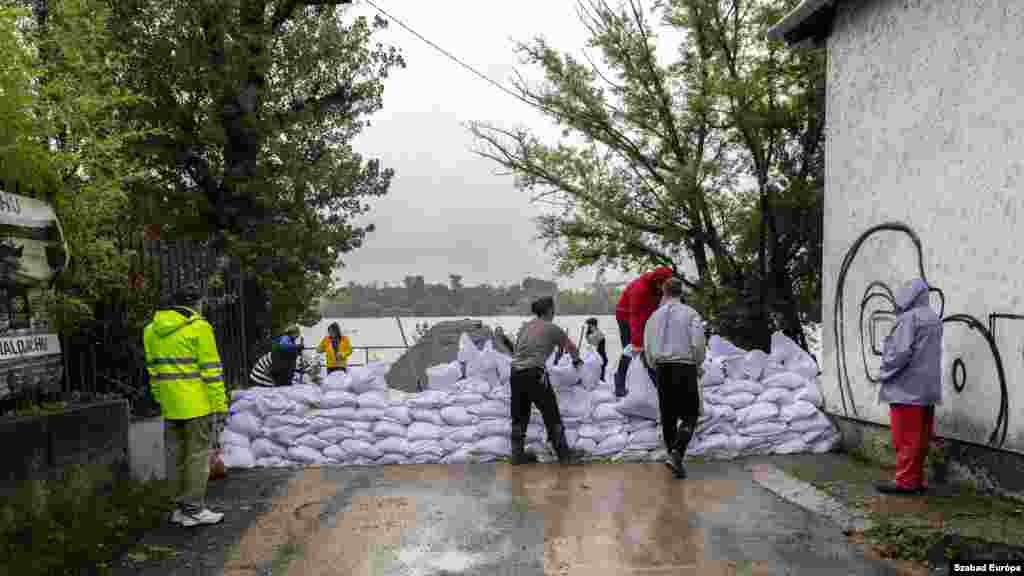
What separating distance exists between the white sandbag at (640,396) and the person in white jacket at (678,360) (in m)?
0.60

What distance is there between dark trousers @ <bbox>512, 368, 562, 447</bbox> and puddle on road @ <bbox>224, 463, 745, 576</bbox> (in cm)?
37

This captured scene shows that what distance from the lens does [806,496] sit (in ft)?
18.0

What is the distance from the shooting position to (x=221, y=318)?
7.98 meters

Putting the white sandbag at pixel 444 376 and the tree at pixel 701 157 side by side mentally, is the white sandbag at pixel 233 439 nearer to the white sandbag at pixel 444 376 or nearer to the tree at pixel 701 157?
the white sandbag at pixel 444 376

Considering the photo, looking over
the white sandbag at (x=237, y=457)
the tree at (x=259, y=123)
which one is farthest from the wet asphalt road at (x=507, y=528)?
the tree at (x=259, y=123)

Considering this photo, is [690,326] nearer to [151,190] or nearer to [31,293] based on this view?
[31,293]

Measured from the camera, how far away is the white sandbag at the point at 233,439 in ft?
22.2

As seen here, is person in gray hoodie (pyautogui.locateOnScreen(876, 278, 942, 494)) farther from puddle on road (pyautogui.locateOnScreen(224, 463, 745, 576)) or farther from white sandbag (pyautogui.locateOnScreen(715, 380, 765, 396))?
white sandbag (pyautogui.locateOnScreen(715, 380, 765, 396))

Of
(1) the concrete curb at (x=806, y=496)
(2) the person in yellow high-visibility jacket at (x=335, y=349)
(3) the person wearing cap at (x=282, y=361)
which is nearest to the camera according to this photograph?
(1) the concrete curb at (x=806, y=496)

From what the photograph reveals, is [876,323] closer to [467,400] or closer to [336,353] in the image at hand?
[467,400]

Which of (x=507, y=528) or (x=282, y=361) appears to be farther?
(x=282, y=361)

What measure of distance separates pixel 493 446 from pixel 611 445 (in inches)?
44.1

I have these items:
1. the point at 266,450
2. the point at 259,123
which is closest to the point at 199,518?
the point at 266,450

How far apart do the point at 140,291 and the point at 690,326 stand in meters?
4.65
